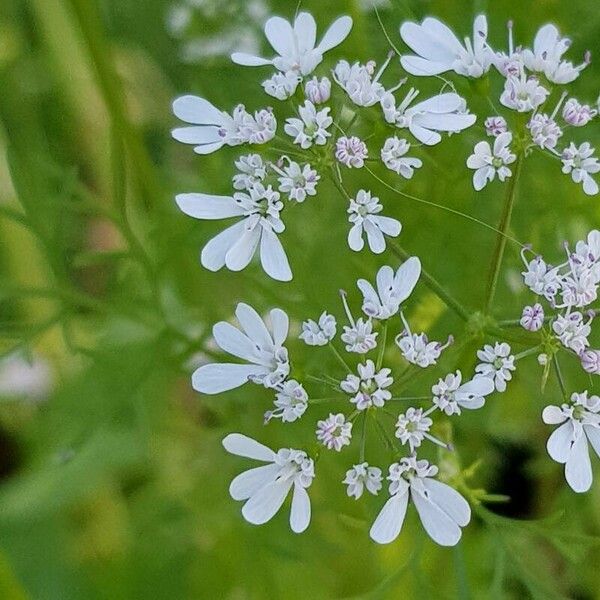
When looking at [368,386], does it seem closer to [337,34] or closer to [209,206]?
[209,206]

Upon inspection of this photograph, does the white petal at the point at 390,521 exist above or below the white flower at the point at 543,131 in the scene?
below

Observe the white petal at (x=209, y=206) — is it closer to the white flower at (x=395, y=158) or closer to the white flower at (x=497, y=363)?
the white flower at (x=395, y=158)

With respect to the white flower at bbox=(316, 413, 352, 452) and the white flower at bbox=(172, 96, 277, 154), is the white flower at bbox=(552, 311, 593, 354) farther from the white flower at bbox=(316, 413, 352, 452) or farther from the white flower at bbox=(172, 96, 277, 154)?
the white flower at bbox=(172, 96, 277, 154)

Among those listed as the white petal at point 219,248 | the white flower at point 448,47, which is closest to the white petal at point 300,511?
the white petal at point 219,248

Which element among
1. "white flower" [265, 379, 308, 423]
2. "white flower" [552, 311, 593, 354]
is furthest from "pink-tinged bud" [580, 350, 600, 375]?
"white flower" [265, 379, 308, 423]

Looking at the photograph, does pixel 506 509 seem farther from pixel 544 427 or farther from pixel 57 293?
pixel 57 293

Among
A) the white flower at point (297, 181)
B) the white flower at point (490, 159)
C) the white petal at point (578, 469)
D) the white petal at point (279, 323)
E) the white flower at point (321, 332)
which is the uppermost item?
the white flower at point (297, 181)
